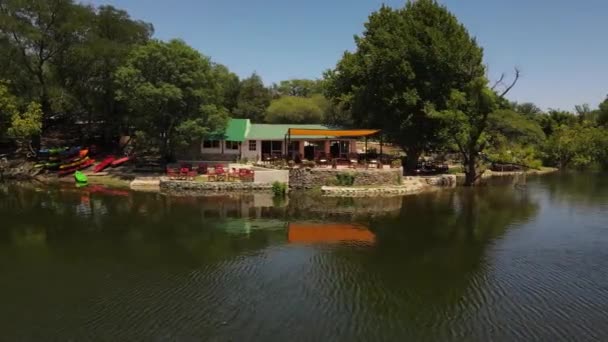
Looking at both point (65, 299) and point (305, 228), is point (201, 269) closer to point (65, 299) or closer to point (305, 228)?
point (65, 299)

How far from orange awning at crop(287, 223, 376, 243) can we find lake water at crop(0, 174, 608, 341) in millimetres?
128

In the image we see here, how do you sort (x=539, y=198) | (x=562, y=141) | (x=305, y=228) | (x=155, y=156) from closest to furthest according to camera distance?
1. (x=305, y=228)
2. (x=539, y=198)
3. (x=155, y=156)
4. (x=562, y=141)

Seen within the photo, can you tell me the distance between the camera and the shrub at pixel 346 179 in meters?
31.4

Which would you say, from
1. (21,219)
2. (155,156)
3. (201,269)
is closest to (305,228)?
(201,269)

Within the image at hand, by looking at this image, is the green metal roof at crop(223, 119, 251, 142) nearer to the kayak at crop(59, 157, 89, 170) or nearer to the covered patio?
the covered patio

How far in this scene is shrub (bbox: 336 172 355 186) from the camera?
31406mm

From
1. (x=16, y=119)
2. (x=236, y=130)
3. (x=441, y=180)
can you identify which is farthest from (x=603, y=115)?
(x=16, y=119)

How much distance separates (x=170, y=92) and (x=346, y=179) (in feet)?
46.2

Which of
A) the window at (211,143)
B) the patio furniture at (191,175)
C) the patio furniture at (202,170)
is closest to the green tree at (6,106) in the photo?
the window at (211,143)

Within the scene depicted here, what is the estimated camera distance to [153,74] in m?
36.0

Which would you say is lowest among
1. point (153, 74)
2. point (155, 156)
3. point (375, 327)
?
point (375, 327)

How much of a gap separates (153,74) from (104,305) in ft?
89.2

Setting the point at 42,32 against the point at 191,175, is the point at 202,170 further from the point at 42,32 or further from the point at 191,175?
the point at 42,32

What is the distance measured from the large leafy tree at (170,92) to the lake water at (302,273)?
11220mm
